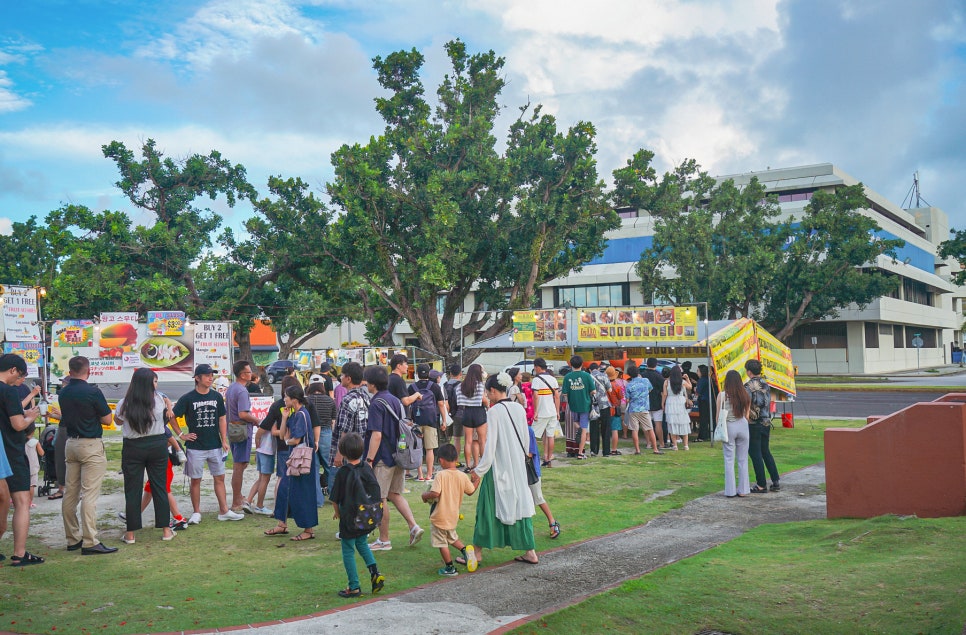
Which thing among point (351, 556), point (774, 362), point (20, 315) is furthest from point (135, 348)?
point (774, 362)

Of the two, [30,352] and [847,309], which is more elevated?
[847,309]

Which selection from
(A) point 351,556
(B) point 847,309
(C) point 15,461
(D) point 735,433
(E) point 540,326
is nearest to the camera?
(A) point 351,556

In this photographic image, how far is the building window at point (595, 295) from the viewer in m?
51.6

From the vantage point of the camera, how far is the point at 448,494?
258 inches

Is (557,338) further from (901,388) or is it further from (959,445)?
(901,388)

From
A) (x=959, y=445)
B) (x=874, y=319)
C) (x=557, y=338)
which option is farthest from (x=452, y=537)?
(x=874, y=319)

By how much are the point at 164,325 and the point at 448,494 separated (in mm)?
9659

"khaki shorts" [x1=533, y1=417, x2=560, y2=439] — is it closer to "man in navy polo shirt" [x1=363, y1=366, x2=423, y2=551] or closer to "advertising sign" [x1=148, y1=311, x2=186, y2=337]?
"man in navy polo shirt" [x1=363, y1=366, x2=423, y2=551]

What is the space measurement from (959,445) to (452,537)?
5.30m

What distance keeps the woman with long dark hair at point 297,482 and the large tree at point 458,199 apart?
14.7 m

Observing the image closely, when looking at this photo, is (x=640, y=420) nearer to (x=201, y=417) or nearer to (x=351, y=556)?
(x=201, y=417)

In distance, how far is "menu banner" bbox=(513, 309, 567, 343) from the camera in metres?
18.8

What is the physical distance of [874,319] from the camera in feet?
149

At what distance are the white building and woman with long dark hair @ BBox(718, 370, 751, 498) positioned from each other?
32601mm
